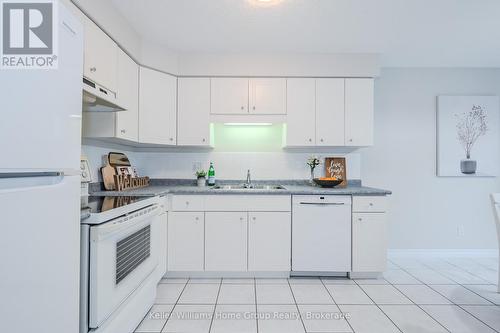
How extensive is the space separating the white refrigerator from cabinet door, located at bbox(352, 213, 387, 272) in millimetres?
2332

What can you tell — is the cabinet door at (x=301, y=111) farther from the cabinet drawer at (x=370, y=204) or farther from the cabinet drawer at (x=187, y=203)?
the cabinet drawer at (x=187, y=203)

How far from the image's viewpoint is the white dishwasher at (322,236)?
8.62ft

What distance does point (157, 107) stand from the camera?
2.79 meters

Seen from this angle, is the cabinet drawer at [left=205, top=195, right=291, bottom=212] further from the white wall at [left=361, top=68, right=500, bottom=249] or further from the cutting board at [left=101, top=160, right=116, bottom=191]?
the white wall at [left=361, top=68, right=500, bottom=249]

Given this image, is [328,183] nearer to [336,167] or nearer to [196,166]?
[336,167]

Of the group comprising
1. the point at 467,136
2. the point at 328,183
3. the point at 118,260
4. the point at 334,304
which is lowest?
the point at 334,304

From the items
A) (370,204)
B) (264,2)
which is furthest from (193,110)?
(370,204)

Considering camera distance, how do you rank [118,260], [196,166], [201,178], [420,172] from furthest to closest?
[420,172]
[196,166]
[201,178]
[118,260]

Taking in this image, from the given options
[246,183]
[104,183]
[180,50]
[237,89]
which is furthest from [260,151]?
[104,183]

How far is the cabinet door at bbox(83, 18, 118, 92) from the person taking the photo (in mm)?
1814

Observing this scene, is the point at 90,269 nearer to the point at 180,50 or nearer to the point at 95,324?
the point at 95,324

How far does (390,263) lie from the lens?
3125mm

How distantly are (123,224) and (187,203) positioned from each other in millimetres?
1079

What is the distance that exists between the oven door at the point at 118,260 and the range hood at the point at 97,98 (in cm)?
79
